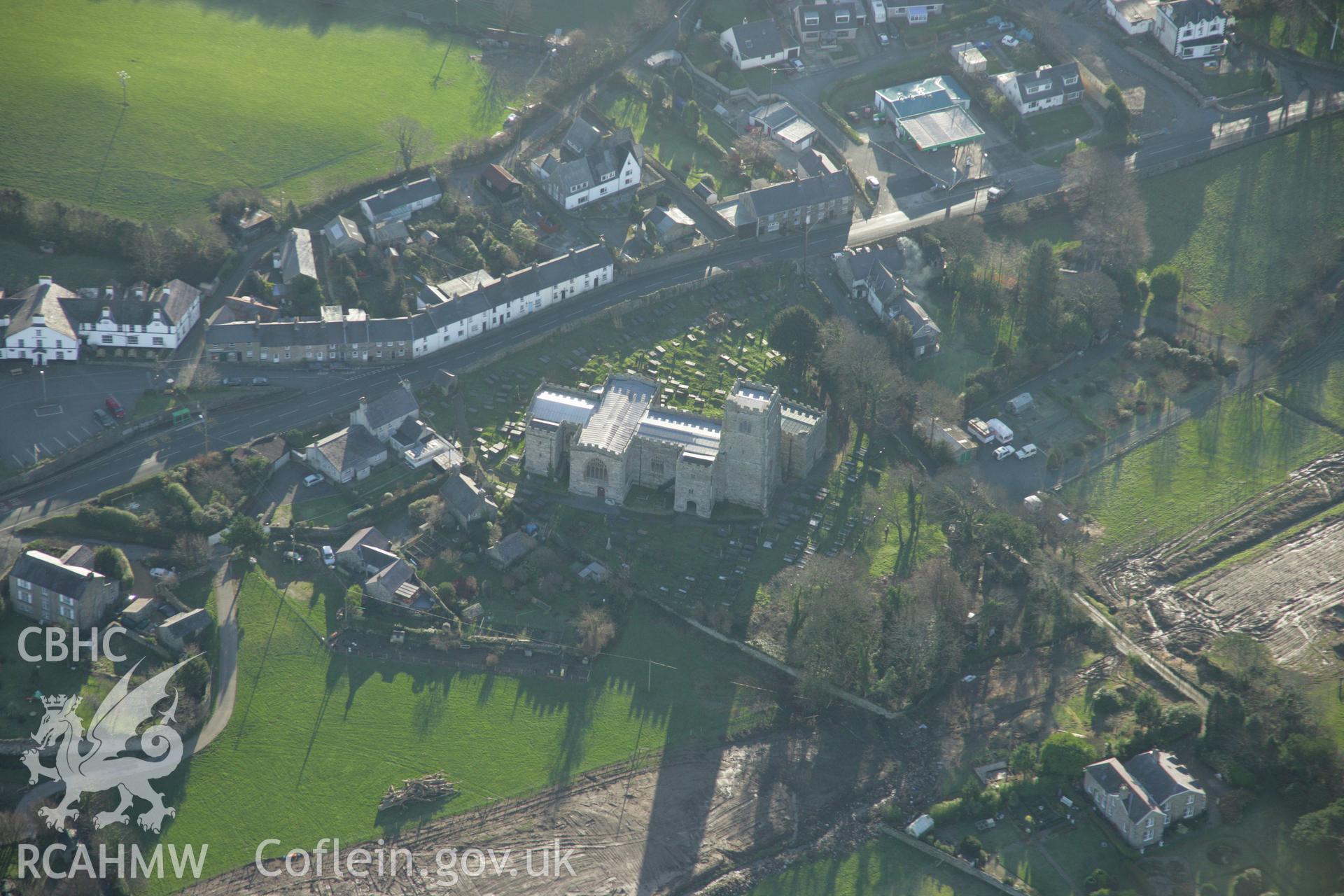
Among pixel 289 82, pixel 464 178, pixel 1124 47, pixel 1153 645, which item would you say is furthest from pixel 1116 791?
pixel 289 82

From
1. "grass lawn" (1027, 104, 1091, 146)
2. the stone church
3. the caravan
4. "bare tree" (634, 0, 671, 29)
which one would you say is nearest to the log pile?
the stone church

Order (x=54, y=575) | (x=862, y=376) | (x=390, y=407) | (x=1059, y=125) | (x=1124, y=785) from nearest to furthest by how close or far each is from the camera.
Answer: (x=1124, y=785) → (x=54, y=575) → (x=390, y=407) → (x=862, y=376) → (x=1059, y=125)

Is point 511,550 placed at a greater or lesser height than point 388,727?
greater

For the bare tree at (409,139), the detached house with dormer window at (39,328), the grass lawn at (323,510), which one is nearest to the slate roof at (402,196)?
the bare tree at (409,139)

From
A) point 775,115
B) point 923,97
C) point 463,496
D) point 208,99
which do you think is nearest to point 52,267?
point 208,99

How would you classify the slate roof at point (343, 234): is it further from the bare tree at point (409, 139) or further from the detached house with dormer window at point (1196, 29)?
the detached house with dormer window at point (1196, 29)

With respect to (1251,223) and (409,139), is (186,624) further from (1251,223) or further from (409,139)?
(1251,223)
